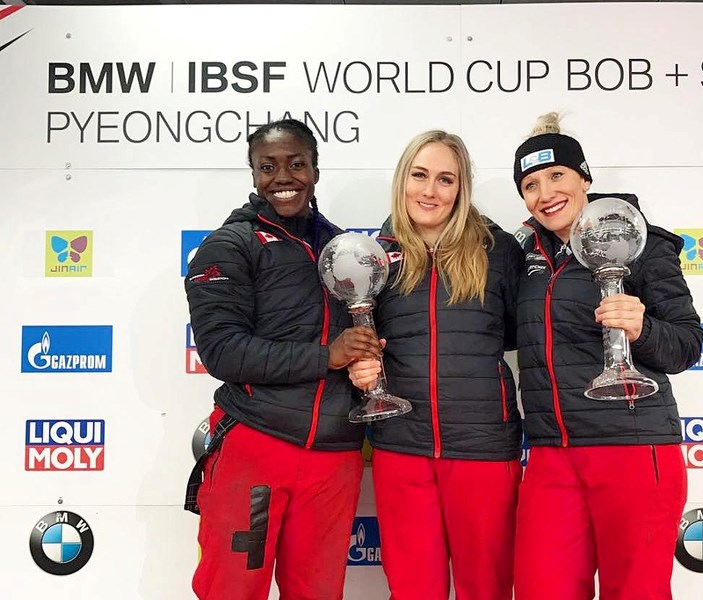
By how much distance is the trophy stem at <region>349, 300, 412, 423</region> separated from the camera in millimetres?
1900

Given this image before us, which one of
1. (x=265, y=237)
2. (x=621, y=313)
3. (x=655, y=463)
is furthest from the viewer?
(x=265, y=237)

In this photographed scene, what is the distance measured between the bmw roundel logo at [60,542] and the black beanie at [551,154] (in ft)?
6.51

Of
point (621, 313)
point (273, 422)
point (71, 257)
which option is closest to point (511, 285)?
point (621, 313)

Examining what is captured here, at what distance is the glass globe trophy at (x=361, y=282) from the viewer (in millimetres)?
1917

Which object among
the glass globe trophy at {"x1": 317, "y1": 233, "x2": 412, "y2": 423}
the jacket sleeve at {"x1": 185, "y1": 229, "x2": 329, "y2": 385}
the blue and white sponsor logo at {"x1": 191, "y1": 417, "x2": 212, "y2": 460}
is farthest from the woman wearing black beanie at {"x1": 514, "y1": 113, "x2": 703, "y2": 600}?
the blue and white sponsor logo at {"x1": 191, "y1": 417, "x2": 212, "y2": 460}

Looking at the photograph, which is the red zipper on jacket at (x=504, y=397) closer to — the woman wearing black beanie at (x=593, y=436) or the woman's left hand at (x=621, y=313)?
the woman wearing black beanie at (x=593, y=436)

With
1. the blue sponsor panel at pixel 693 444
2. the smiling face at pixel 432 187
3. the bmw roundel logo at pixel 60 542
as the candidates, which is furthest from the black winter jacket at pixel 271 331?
the blue sponsor panel at pixel 693 444

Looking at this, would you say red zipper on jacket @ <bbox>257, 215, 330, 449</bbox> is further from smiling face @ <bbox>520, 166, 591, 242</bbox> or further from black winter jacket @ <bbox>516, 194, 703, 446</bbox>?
smiling face @ <bbox>520, 166, 591, 242</bbox>

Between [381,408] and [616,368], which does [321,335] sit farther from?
[616,368]

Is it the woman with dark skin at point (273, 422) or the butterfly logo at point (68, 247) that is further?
the butterfly logo at point (68, 247)

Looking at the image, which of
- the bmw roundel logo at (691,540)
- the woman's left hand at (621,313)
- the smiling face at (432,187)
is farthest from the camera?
the bmw roundel logo at (691,540)

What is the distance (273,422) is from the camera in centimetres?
202

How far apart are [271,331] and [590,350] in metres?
0.88

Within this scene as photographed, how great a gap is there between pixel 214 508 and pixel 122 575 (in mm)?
902
